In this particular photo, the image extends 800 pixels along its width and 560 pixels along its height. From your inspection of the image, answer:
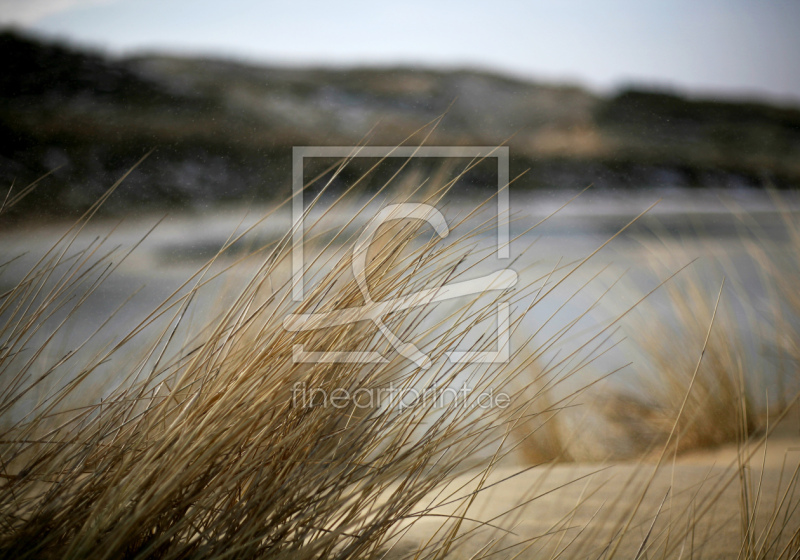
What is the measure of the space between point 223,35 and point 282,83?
0.79 ft

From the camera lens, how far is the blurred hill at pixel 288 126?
155 centimetres

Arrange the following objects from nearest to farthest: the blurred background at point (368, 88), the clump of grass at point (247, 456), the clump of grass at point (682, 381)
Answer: the clump of grass at point (247, 456), the clump of grass at point (682, 381), the blurred background at point (368, 88)

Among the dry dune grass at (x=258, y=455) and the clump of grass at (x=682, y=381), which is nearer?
the dry dune grass at (x=258, y=455)

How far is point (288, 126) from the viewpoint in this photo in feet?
6.04

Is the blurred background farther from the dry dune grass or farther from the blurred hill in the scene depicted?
the dry dune grass

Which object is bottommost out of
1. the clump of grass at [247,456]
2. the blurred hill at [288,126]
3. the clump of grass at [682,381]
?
the clump of grass at [682,381]

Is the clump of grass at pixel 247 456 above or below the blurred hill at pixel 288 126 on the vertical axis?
below

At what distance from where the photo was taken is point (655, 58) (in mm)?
1824

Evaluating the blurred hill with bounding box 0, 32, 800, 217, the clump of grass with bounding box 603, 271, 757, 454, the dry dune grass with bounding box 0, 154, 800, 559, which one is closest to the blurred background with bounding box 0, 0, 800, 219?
the blurred hill with bounding box 0, 32, 800, 217

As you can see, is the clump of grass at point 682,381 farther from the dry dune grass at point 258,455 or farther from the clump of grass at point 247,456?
the clump of grass at point 247,456

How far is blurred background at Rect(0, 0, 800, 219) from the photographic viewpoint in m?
1.55

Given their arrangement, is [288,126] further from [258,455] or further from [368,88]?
[258,455]

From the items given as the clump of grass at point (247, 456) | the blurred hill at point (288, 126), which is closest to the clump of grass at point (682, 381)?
the blurred hill at point (288, 126)

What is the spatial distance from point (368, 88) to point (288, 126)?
30cm
